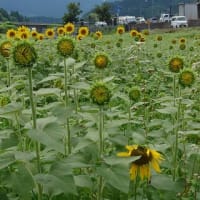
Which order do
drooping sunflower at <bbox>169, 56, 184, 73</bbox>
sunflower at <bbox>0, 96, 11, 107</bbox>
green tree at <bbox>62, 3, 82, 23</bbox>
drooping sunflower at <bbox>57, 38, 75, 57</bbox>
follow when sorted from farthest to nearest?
green tree at <bbox>62, 3, 82, 23</bbox> < drooping sunflower at <bbox>169, 56, 184, 73</bbox> < sunflower at <bbox>0, 96, 11, 107</bbox> < drooping sunflower at <bbox>57, 38, 75, 57</bbox>

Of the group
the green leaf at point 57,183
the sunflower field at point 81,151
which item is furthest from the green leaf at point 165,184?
the green leaf at point 57,183

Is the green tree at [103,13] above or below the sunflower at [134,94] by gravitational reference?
above

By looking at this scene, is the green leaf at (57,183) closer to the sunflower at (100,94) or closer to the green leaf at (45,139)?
the green leaf at (45,139)

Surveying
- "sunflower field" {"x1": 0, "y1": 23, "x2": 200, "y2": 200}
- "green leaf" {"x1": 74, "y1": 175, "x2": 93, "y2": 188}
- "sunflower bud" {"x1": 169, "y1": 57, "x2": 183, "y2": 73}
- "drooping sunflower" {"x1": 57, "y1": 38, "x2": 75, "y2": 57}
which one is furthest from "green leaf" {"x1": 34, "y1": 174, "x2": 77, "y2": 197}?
"sunflower bud" {"x1": 169, "y1": 57, "x2": 183, "y2": 73}

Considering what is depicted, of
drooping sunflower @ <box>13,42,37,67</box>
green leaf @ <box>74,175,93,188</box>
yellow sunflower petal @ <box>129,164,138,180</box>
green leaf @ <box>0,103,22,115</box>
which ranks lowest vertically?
green leaf @ <box>74,175,93,188</box>

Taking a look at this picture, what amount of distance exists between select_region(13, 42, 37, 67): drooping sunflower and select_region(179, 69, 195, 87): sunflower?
2.69ft

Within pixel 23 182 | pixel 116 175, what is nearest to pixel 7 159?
pixel 23 182

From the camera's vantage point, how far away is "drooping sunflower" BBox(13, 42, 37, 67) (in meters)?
1.52

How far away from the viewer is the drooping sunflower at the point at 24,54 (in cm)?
152

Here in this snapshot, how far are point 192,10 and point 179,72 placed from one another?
1918 inches

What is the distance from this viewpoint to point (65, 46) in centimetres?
190

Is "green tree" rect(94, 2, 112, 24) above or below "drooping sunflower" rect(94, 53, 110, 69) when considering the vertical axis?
above

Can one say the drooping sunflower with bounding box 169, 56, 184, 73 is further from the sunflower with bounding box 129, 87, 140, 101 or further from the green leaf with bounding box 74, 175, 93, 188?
the green leaf with bounding box 74, 175, 93, 188

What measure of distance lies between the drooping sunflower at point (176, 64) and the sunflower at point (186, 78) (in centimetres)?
13
